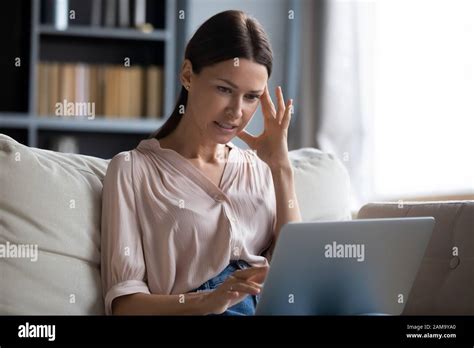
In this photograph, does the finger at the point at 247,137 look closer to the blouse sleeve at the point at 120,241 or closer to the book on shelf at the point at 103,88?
the blouse sleeve at the point at 120,241

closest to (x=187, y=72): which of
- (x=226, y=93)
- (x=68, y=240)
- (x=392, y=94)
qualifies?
(x=226, y=93)

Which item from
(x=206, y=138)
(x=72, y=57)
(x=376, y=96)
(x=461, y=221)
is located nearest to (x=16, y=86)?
(x=72, y=57)

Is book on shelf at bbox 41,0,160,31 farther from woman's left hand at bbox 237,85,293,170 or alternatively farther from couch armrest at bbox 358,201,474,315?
couch armrest at bbox 358,201,474,315

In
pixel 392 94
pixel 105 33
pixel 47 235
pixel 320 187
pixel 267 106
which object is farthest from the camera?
pixel 105 33

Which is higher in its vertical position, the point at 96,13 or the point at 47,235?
the point at 96,13

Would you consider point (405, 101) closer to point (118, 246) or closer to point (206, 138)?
point (206, 138)

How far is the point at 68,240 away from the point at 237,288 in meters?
0.30

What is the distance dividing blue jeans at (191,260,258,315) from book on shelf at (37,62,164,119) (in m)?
1.90

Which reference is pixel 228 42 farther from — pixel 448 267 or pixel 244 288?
pixel 448 267

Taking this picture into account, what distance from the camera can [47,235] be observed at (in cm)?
118

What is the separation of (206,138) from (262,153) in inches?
4.2

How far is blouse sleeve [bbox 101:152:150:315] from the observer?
3.92ft

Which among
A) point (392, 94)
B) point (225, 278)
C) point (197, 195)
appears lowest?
point (225, 278)

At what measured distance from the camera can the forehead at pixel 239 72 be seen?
1.23m
